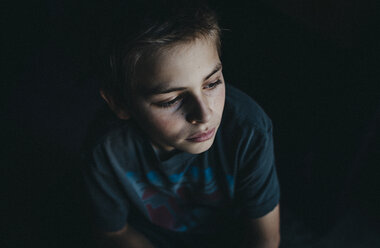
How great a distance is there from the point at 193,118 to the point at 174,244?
542mm

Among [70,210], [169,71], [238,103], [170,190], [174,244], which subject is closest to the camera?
[169,71]

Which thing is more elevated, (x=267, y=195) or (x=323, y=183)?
(x=267, y=195)

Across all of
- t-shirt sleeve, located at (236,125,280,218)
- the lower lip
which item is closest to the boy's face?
the lower lip

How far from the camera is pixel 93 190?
2.68ft

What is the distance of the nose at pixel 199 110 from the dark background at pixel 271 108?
11.5 inches

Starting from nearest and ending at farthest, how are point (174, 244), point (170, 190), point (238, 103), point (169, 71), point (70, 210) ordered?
1. point (169, 71)
2. point (238, 103)
3. point (170, 190)
4. point (174, 244)
5. point (70, 210)

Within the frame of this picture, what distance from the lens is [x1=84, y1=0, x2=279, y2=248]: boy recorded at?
587 millimetres

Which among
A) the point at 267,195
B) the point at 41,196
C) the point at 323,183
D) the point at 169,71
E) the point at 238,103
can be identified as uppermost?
the point at 169,71

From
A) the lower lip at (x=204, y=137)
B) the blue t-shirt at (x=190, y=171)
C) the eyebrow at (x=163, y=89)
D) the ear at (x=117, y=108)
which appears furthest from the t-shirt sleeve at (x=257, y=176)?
the ear at (x=117, y=108)

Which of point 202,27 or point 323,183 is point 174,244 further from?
point 202,27

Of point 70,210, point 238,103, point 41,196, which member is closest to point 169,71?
point 238,103

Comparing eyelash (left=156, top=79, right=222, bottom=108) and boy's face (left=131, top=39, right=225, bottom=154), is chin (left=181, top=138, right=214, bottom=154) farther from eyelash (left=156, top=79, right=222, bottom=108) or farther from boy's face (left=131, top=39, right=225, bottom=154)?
eyelash (left=156, top=79, right=222, bottom=108)

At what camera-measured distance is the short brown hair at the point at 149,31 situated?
0.58 metres

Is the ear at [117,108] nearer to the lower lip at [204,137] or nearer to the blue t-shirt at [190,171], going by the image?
the blue t-shirt at [190,171]
